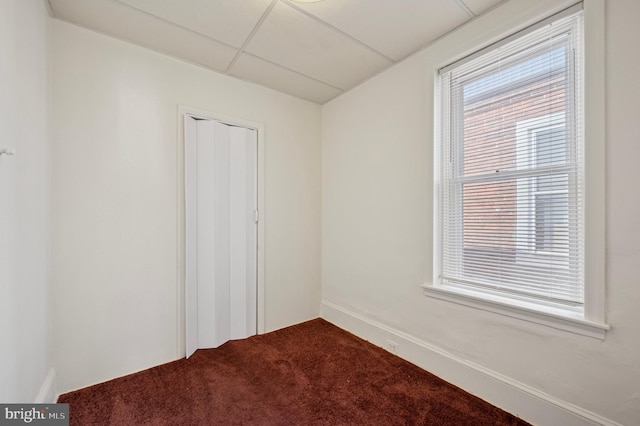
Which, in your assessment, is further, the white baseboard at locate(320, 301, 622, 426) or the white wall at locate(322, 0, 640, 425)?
the white baseboard at locate(320, 301, 622, 426)

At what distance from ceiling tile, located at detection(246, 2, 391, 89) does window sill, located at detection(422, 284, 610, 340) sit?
1.95m

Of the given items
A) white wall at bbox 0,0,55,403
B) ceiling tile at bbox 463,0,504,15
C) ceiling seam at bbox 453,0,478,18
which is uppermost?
ceiling seam at bbox 453,0,478,18

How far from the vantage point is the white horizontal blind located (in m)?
1.51

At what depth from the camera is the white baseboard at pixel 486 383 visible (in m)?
1.46

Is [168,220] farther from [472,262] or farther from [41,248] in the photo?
[472,262]

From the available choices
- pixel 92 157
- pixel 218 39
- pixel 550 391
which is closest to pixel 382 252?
pixel 550 391

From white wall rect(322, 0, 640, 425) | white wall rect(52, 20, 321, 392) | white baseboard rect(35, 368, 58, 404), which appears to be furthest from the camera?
white wall rect(52, 20, 321, 392)

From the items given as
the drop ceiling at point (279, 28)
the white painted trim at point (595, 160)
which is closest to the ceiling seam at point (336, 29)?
the drop ceiling at point (279, 28)

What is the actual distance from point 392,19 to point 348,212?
169 cm

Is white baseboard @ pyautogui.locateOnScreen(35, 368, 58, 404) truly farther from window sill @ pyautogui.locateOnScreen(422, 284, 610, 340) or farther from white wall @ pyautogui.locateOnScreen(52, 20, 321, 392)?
window sill @ pyautogui.locateOnScreen(422, 284, 610, 340)

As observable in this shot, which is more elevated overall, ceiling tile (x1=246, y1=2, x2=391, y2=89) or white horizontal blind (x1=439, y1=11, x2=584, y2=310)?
ceiling tile (x1=246, y1=2, x2=391, y2=89)

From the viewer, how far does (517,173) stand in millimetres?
1703

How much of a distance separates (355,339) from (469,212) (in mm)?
1595

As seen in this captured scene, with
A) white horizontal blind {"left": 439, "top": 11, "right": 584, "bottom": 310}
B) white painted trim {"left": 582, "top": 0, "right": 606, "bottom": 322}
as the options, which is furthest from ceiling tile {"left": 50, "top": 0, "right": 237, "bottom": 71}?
white painted trim {"left": 582, "top": 0, "right": 606, "bottom": 322}
